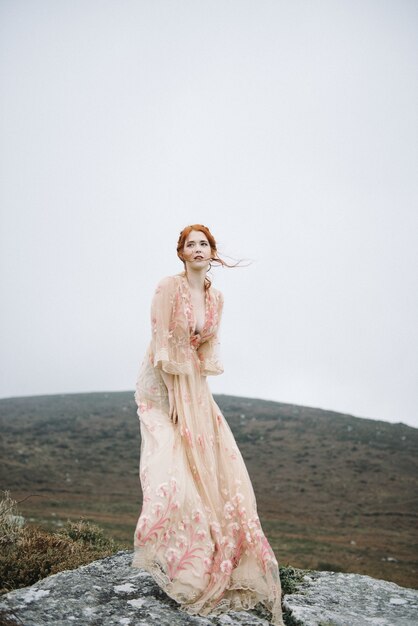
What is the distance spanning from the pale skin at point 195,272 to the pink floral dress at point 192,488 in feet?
0.20

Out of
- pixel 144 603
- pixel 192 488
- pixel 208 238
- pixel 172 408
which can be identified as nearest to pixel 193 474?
pixel 192 488

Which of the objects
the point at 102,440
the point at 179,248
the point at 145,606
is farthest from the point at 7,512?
the point at 102,440

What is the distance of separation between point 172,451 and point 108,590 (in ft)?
4.03

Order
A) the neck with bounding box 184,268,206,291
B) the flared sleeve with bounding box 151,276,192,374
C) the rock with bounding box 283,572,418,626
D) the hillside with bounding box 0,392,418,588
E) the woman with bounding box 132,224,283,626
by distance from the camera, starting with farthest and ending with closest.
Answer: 1. the hillside with bounding box 0,392,418,588
2. the neck with bounding box 184,268,206,291
3. the flared sleeve with bounding box 151,276,192,374
4. the rock with bounding box 283,572,418,626
5. the woman with bounding box 132,224,283,626

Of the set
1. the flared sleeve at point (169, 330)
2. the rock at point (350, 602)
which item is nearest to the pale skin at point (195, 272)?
the flared sleeve at point (169, 330)

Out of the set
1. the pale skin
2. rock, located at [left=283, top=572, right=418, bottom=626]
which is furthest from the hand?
rock, located at [left=283, top=572, right=418, bottom=626]

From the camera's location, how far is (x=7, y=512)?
5.84m

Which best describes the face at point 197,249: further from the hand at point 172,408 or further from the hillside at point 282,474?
the hillside at point 282,474

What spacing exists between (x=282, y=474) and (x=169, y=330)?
26.7m

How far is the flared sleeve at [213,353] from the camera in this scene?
4.55 metres

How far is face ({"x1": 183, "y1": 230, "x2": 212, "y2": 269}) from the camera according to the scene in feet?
14.4

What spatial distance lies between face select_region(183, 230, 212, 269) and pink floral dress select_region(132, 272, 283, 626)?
0.62 feet

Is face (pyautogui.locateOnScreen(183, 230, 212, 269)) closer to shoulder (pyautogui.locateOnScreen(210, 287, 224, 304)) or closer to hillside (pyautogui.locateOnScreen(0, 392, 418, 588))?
shoulder (pyautogui.locateOnScreen(210, 287, 224, 304))

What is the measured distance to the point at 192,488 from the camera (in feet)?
12.9
